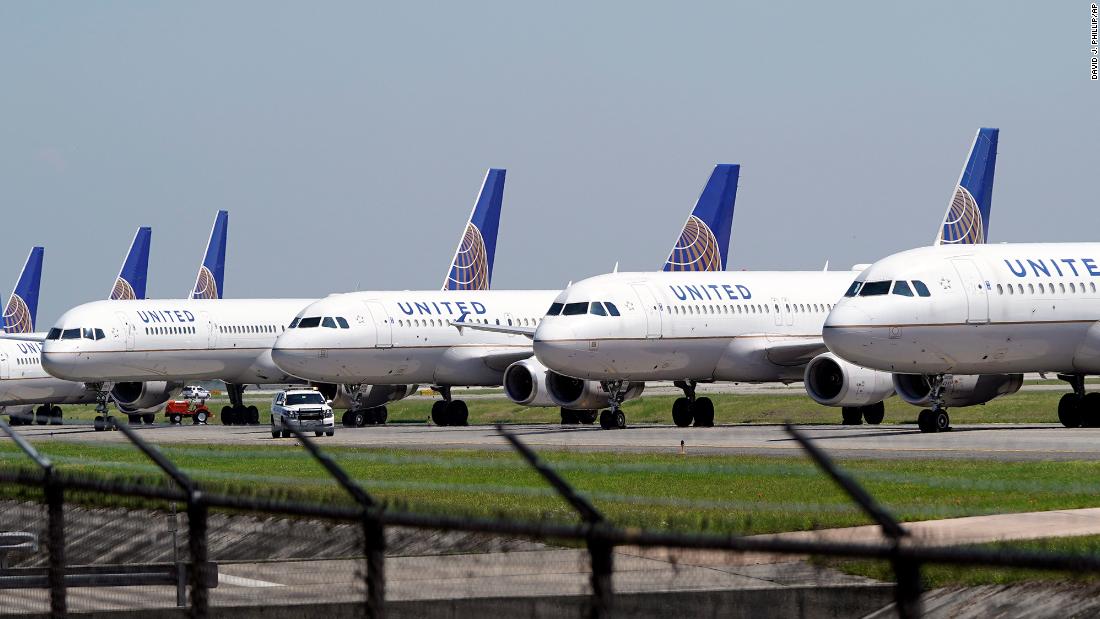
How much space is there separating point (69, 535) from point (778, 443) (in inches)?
868

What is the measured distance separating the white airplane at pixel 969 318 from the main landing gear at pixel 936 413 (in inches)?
0.9

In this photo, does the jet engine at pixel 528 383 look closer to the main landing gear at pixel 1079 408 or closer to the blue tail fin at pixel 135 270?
the main landing gear at pixel 1079 408

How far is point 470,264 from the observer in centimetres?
6712

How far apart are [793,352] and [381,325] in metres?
14.3

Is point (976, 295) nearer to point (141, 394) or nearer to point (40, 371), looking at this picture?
point (141, 394)

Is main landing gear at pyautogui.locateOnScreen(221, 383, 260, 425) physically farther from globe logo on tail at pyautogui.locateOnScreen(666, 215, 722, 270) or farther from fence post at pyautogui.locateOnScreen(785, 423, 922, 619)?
fence post at pyautogui.locateOnScreen(785, 423, 922, 619)

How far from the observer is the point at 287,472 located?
97.2ft

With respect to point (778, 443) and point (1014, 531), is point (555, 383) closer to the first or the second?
point (778, 443)

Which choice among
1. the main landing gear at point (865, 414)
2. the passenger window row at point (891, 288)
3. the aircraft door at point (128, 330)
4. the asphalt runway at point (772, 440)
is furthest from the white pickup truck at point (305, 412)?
the passenger window row at point (891, 288)

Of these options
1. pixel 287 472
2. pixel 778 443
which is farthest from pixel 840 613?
pixel 778 443

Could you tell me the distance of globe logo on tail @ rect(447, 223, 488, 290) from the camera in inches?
Answer: 2613

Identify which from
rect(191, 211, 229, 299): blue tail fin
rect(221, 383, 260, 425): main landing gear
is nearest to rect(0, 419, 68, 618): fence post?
rect(221, 383, 260, 425): main landing gear

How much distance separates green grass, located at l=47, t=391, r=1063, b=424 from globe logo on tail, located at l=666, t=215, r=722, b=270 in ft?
18.6

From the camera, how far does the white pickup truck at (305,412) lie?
160 feet
